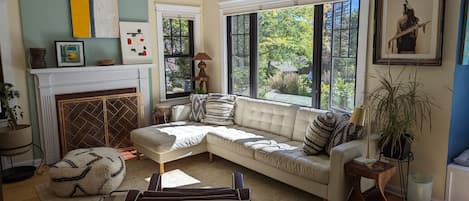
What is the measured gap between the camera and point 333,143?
3.29 metres

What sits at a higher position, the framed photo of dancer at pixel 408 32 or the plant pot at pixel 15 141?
the framed photo of dancer at pixel 408 32

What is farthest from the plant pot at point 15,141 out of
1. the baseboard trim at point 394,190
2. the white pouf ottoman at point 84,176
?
the baseboard trim at point 394,190

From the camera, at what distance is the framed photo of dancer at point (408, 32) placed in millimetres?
2980

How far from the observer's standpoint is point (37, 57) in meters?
4.00

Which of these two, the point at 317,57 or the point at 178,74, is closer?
the point at 317,57

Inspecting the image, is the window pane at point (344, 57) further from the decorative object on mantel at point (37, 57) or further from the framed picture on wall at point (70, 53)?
the decorative object on mantel at point (37, 57)

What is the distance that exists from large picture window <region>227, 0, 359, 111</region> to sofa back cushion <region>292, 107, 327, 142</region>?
305 millimetres

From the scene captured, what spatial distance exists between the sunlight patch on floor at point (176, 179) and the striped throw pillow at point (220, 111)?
2.99 ft

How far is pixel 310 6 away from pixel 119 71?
2682 mm

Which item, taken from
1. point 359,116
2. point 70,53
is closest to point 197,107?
point 70,53

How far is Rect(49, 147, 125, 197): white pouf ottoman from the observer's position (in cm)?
329

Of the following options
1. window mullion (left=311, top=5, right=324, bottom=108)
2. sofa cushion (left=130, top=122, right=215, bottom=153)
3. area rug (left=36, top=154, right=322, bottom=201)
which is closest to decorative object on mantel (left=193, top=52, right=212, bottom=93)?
sofa cushion (left=130, top=122, right=215, bottom=153)

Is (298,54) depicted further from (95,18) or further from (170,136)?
(95,18)

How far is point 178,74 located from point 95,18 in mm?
1531
